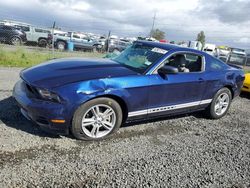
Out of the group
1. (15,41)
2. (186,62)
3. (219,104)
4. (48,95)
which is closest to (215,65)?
(186,62)

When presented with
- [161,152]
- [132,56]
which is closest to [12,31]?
[132,56]

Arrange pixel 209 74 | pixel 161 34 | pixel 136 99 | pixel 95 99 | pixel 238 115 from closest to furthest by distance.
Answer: pixel 95 99 → pixel 136 99 → pixel 209 74 → pixel 238 115 → pixel 161 34

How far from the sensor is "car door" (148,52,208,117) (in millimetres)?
4145

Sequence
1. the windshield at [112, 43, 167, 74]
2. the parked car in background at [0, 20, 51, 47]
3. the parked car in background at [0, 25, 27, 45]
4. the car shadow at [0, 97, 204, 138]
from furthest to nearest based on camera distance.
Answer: the parked car in background at [0, 20, 51, 47]
the parked car in background at [0, 25, 27, 45]
the windshield at [112, 43, 167, 74]
the car shadow at [0, 97, 204, 138]

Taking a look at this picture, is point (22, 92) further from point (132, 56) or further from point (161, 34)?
point (161, 34)

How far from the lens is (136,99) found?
12.9 ft

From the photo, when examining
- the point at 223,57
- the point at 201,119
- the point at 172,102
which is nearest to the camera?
the point at 172,102

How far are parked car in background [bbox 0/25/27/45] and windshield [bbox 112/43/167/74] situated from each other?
56.8 ft

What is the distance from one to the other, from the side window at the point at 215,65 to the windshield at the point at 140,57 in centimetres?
121

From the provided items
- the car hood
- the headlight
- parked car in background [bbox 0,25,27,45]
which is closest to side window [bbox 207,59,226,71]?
the car hood

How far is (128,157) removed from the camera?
3441 mm

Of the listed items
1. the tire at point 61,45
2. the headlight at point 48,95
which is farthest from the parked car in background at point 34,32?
the headlight at point 48,95

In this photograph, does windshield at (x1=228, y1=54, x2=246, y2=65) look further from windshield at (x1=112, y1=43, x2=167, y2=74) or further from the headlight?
the headlight

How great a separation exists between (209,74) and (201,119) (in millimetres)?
1032
